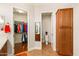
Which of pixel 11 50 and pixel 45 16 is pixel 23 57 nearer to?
pixel 11 50

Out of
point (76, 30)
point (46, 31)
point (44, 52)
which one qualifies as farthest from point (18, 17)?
point (76, 30)

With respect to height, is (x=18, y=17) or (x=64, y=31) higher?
(x=18, y=17)

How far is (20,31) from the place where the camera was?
5.23ft

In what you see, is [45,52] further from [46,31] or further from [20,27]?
[20,27]

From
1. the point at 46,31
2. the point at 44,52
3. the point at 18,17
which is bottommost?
the point at 44,52

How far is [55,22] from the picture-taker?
5.08ft

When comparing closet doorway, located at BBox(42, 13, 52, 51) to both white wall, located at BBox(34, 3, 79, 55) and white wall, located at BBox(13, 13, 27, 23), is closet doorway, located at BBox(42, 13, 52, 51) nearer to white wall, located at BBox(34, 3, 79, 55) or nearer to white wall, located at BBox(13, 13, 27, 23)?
white wall, located at BBox(34, 3, 79, 55)

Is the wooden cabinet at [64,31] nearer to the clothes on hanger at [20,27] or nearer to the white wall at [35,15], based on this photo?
the white wall at [35,15]

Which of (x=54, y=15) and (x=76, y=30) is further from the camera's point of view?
(x=54, y=15)

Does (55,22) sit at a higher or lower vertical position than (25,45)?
higher

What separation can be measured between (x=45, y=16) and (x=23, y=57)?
71 centimetres

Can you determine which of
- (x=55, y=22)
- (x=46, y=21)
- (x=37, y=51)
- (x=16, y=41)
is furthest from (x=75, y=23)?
(x=16, y=41)

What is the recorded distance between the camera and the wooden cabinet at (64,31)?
150 centimetres

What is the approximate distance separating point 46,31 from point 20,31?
16.1 inches
